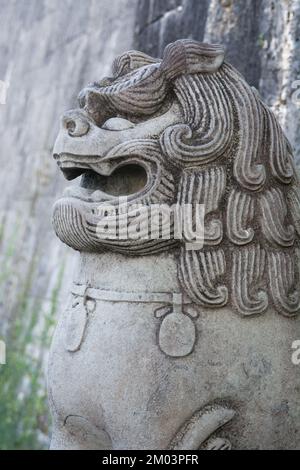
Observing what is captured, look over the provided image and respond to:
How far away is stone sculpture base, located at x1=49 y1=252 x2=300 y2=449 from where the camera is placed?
1.26m

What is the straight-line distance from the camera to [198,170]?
134 cm

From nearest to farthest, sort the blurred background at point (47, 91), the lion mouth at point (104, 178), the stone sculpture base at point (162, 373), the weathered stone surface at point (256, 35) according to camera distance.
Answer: the stone sculpture base at point (162, 373)
the lion mouth at point (104, 178)
the weathered stone surface at point (256, 35)
the blurred background at point (47, 91)

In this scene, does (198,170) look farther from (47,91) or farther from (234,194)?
(47,91)

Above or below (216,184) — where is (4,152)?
above

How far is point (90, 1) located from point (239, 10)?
173 centimetres

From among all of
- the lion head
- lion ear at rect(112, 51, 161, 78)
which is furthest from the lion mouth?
lion ear at rect(112, 51, 161, 78)

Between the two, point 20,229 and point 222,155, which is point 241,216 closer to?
point 222,155

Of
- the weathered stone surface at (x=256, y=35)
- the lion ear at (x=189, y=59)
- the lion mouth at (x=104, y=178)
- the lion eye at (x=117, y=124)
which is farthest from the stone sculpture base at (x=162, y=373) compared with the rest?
the weathered stone surface at (x=256, y=35)

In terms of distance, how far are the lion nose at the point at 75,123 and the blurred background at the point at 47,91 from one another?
785mm

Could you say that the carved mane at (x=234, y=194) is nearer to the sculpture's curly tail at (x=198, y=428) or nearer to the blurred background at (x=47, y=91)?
the sculpture's curly tail at (x=198, y=428)

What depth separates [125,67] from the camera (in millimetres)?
1554

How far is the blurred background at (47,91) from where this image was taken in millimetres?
2336

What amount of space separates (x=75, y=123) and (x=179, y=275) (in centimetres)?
39
